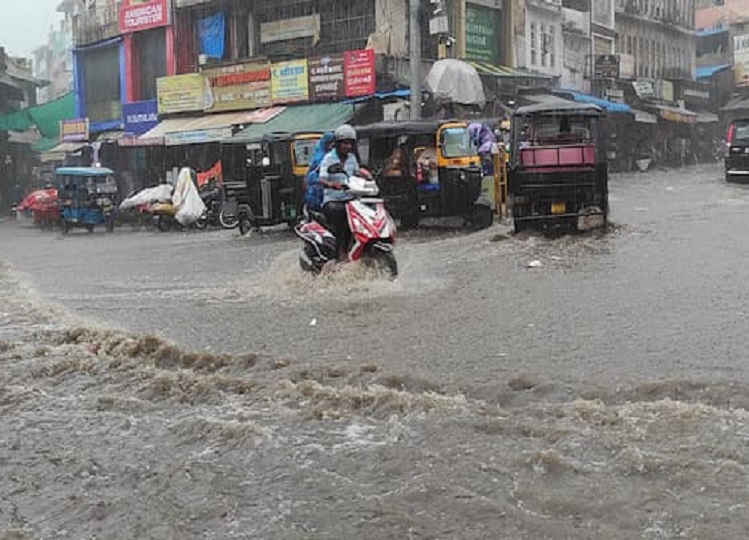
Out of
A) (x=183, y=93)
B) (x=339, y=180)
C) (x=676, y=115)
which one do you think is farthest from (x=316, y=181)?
(x=676, y=115)

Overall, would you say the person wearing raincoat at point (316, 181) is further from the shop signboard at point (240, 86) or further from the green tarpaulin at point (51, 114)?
the green tarpaulin at point (51, 114)

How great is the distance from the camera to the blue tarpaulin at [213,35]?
105 ft

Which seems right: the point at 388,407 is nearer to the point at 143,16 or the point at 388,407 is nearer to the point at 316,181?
the point at 316,181

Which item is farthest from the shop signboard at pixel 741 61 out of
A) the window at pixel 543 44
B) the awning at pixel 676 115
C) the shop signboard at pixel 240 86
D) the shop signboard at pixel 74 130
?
the shop signboard at pixel 74 130

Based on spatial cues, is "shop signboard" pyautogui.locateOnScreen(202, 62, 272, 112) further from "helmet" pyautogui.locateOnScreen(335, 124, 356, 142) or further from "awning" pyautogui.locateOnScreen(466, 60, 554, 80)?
"helmet" pyautogui.locateOnScreen(335, 124, 356, 142)

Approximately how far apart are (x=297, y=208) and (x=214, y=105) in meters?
13.8

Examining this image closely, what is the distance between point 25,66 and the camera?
49.8m

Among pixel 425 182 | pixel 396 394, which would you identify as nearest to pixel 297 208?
pixel 425 182

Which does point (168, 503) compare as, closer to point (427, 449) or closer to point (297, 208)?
point (427, 449)

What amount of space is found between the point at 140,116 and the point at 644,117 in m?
20.4

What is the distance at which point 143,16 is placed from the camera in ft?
113

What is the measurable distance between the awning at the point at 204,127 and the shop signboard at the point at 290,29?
288 cm

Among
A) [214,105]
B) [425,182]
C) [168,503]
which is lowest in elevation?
[168,503]

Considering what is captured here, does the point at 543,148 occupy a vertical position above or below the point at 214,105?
below
